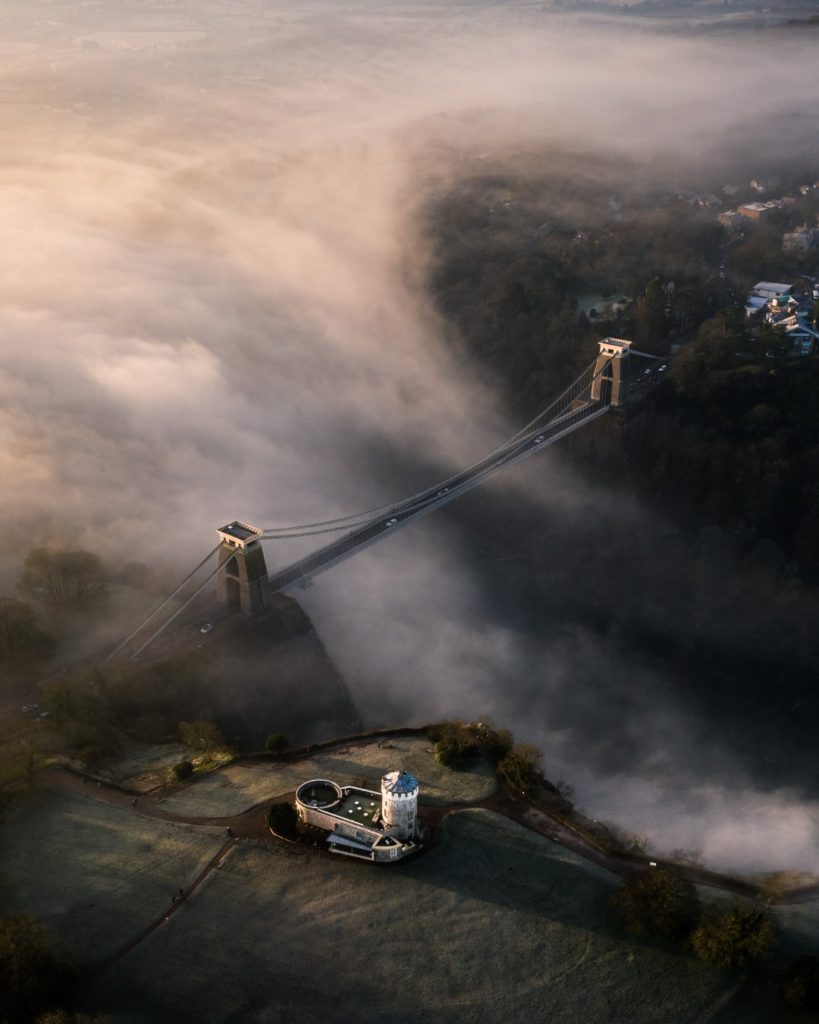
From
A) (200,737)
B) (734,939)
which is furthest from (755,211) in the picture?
(734,939)

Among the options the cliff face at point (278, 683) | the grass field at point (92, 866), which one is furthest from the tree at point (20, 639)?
the grass field at point (92, 866)

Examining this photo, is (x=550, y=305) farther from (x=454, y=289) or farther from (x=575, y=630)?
(x=575, y=630)

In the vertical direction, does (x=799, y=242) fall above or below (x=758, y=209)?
below

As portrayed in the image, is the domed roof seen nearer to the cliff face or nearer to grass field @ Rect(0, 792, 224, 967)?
grass field @ Rect(0, 792, 224, 967)

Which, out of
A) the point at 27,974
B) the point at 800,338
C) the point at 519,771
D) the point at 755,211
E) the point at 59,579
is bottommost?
the point at 27,974

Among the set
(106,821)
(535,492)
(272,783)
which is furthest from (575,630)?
(106,821)

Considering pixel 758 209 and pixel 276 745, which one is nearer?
pixel 276 745

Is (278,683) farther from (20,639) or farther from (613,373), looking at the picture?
(613,373)
